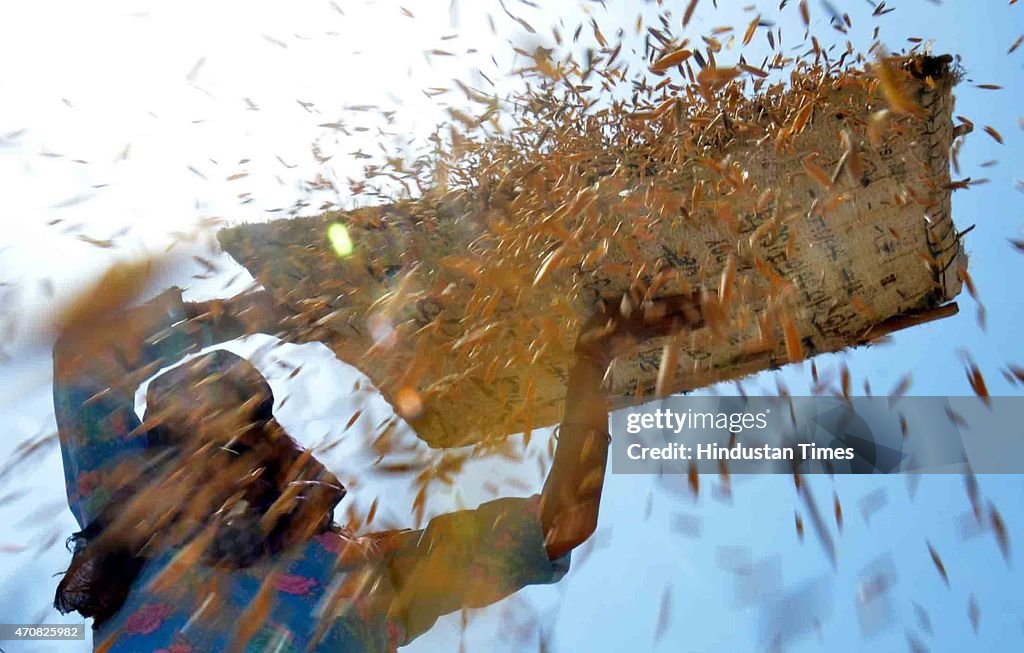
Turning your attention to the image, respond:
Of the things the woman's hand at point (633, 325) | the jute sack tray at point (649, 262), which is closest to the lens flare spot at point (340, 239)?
the jute sack tray at point (649, 262)

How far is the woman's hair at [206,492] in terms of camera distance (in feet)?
4.19

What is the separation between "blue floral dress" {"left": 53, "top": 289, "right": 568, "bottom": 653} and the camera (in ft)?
4.16

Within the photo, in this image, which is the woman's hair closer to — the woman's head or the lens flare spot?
the woman's head

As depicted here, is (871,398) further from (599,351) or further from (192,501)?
(192,501)

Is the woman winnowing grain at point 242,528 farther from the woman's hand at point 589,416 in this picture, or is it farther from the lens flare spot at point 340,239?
the lens flare spot at point 340,239

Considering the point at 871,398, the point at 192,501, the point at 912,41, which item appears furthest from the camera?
the point at 871,398

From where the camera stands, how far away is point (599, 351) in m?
1.48

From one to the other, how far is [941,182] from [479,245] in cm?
110

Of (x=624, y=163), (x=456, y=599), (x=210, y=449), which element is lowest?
(x=456, y=599)

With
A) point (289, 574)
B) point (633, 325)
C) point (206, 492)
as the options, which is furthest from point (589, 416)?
point (206, 492)

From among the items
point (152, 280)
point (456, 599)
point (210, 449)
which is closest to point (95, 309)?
point (152, 280)

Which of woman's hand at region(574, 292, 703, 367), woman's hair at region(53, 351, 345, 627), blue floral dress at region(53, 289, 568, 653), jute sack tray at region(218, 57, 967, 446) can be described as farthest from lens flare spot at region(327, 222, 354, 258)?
woman's hand at region(574, 292, 703, 367)

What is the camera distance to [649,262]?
1589 millimetres

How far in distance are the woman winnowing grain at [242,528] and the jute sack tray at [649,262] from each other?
28cm
